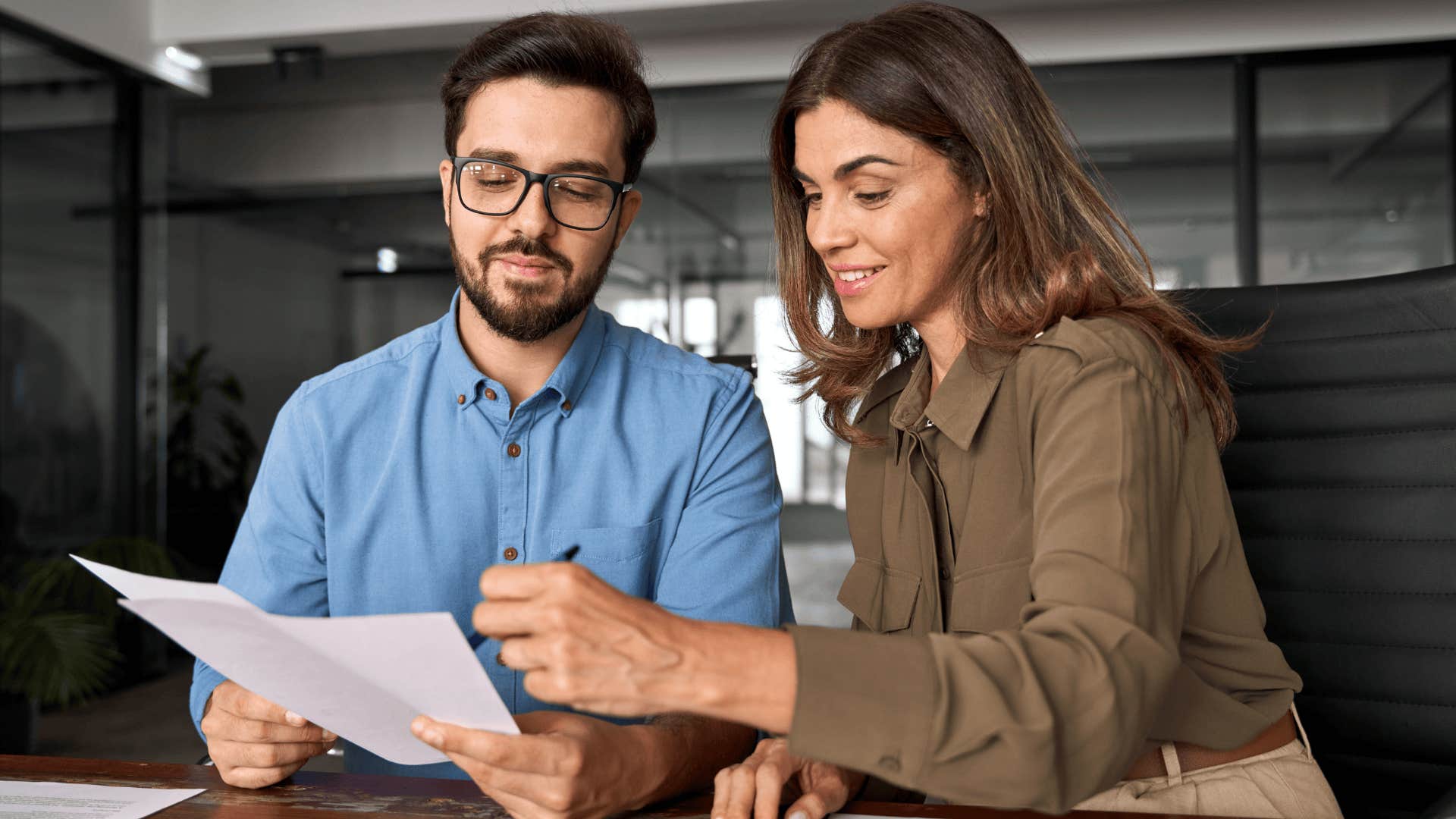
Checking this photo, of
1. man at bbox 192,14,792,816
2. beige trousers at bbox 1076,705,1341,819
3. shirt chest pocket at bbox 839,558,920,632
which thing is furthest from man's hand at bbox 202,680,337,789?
beige trousers at bbox 1076,705,1341,819

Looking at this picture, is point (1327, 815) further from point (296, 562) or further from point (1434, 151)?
point (1434, 151)

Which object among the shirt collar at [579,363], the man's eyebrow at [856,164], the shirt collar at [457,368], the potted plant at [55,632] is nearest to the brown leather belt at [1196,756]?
the man's eyebrow at [856,164]

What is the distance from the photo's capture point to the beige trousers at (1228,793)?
1.13 meters

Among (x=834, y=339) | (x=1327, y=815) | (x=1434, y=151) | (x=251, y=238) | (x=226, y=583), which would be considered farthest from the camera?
(x=251, y=238)

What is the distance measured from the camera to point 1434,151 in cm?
411

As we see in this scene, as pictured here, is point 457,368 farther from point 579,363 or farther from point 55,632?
point 55,632

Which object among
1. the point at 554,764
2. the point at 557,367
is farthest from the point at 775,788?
the point at 557,367

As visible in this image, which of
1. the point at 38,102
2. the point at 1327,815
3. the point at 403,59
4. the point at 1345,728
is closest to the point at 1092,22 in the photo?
the point at 403,59

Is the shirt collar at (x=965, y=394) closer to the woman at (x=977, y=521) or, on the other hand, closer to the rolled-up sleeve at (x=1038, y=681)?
the woman at (x=977, y=521)

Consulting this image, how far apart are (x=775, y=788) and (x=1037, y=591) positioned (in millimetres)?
289

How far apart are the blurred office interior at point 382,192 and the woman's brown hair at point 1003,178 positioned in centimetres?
271

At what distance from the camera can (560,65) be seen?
147cm

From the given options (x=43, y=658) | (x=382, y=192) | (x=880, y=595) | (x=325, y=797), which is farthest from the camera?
(x=382, y=192)

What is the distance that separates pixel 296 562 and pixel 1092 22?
3910mm
